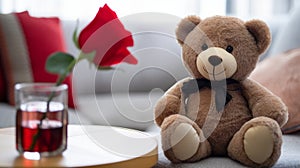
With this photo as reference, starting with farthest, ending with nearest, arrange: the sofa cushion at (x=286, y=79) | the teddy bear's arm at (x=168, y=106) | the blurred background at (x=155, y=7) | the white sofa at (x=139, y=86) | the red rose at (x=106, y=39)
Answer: the blurred background at (x=155, y=7), the sofa cushion at (x=286, y=79), the white sofa at (x=139, y=86), the teddy bear's arm at (x=168, y=106), the red rose at (x=106, y=39)

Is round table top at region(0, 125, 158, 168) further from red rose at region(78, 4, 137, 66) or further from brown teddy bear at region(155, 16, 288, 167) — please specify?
red rose at region(78, 4, 137, 66)

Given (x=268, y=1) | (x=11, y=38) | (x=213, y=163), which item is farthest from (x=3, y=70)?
(x=268, y=1)

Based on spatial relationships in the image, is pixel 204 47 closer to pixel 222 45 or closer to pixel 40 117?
pixel 222 45

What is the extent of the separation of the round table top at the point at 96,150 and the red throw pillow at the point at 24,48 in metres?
0.71

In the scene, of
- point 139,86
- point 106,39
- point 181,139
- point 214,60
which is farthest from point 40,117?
point 139,86

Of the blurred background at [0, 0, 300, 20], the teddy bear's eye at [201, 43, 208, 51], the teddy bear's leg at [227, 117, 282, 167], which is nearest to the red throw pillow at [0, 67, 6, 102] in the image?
the blurred background at [0, 0, 300, 20]

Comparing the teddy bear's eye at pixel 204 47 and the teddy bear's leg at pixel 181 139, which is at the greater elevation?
the teddy bear's eye at pixel 204 47

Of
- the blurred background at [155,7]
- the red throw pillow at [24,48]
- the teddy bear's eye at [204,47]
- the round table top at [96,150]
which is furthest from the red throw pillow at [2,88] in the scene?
the teddy bear's eye at [204,47]

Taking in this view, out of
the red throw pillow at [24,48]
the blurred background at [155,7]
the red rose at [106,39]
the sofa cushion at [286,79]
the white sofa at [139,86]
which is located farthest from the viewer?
the blurred background at [155,7]

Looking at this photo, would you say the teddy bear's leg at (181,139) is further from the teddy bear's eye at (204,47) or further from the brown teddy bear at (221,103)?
the teddy bear's eye at (204,47)

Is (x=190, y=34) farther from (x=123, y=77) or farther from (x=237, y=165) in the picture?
(x=123, y=77)

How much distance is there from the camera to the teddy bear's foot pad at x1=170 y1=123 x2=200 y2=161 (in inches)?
55.2

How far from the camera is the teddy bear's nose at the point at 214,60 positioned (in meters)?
1.47

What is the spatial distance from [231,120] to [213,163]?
0.45ft
